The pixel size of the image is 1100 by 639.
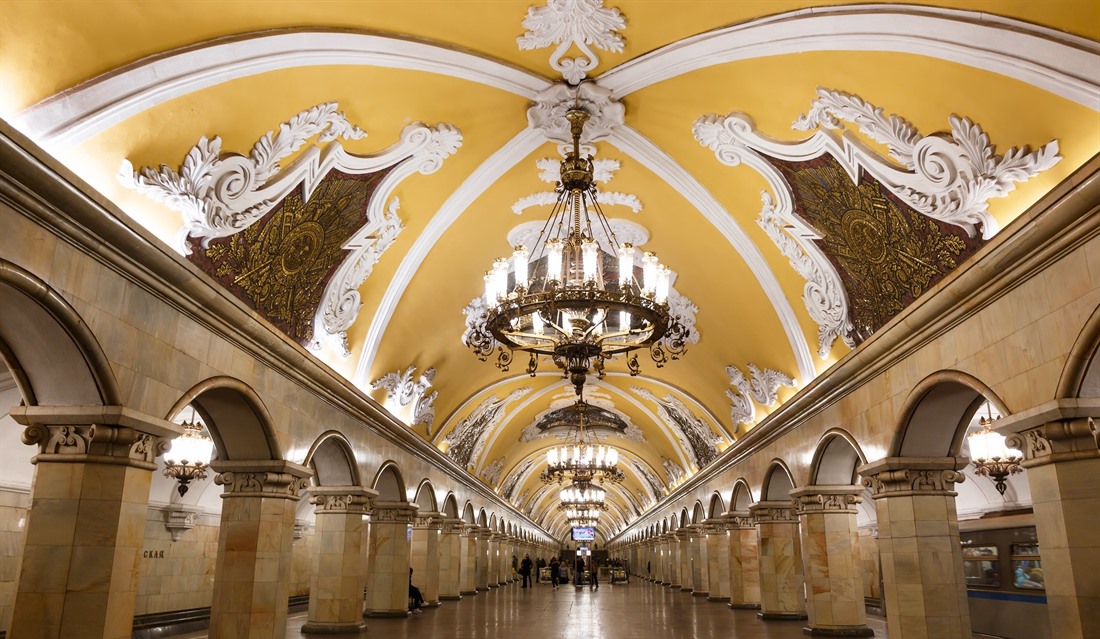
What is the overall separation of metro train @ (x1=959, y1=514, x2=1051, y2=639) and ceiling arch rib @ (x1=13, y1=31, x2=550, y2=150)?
9040 mm

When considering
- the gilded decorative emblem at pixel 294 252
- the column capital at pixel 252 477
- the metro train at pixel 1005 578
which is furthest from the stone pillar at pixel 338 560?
the metro train at pixel 1005 578

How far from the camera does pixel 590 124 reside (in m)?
8.18

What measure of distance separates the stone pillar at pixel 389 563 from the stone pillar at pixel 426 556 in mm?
2383

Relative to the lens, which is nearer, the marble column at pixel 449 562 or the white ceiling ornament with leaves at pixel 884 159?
the white ceiling ornament with leaves at pixel 884 159

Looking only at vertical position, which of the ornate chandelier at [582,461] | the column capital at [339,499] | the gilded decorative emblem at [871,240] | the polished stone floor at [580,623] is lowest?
the polished stone floor at [580,623]

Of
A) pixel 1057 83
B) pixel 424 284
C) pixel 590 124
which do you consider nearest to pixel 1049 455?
pixel 1057 83

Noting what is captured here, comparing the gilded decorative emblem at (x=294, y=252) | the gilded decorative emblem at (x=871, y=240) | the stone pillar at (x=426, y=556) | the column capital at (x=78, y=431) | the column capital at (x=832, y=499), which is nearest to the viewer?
the column capital at (x=78, y=431)

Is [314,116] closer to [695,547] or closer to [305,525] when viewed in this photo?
[305,525]

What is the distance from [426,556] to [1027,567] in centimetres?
1133

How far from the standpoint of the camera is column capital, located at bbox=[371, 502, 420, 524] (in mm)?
13938

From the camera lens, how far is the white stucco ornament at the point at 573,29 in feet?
21.2

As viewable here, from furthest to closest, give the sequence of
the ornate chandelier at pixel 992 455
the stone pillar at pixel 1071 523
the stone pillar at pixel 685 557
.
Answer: the stone pillar at pixel 685 557, the ornate chandelier at pixel 992 455, the stone pillar at pixel 1071 523

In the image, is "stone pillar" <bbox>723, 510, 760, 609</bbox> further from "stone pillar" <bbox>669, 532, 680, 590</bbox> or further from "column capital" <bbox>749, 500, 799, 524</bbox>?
"stone pillar" <bbox>669, 532, 680, 590</bbox>

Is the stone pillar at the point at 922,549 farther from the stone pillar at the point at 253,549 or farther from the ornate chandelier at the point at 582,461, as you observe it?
the ornate chandelier at the point at 582,461
